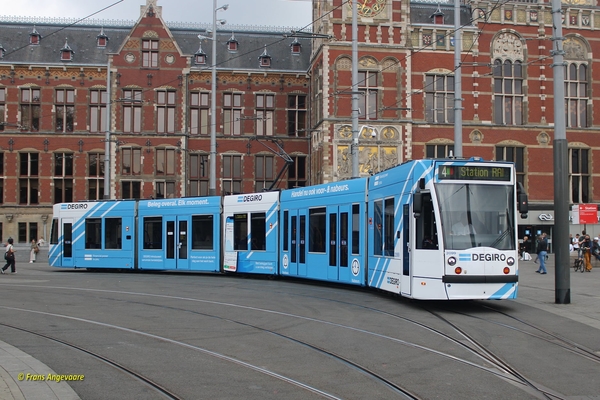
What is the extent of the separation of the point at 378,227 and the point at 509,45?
2695 cm

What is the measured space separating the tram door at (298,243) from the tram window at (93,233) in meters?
9.00

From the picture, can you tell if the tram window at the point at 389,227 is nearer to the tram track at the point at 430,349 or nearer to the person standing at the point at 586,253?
the tram track at the point at 430,349

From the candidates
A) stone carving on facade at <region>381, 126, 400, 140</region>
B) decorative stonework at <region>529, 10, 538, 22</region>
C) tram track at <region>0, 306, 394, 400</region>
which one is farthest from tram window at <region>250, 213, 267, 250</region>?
decorative stonework at <region>529, 10, 538, 22</region>

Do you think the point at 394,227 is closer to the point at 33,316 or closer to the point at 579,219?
the point at 33,316

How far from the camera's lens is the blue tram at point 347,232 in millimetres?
13289

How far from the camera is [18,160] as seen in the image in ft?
141

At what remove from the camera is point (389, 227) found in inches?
604

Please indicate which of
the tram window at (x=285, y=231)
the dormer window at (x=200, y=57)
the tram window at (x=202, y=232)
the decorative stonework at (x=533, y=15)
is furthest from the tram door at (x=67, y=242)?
the decorative stonework at (x=533, y=15)

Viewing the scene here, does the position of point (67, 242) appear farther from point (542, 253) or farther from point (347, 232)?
point (542, 253)

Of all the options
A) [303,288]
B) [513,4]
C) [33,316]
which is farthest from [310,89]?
[33,316]

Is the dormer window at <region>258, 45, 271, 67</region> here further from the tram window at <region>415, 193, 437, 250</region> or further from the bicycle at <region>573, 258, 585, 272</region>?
the tram window at <region>415, 193, 437, 250</region>

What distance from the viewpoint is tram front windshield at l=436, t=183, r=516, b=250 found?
13.2 metres

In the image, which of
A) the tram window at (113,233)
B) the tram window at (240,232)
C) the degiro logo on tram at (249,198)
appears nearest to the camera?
the degiro logo on tram at (249,198)

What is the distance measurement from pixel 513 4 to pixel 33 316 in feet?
110
